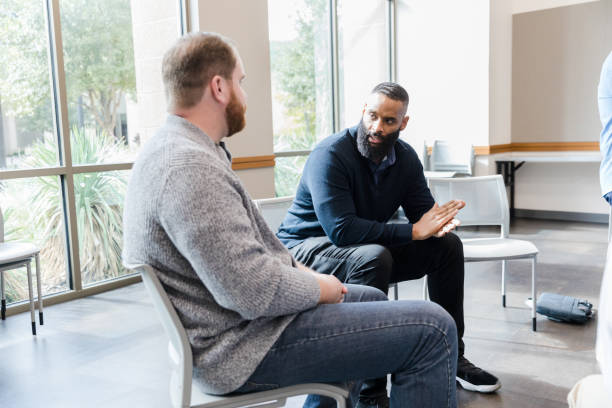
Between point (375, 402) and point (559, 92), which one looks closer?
point (375, 402)

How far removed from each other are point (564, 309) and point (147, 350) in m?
2.16

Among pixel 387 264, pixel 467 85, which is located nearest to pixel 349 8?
pixel 467 85

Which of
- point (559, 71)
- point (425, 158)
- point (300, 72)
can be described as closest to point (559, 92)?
point (559, 71)

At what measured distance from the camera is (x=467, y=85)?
609cm

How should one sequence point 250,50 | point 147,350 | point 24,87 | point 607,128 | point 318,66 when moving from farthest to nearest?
point 318,66, point 250,50, point 24,87, point 147,350, point 607,128

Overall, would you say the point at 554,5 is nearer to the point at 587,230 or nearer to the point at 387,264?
the point at 587,230

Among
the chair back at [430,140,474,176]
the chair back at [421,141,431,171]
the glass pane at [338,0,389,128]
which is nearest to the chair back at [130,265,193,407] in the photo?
the chair back at [430,140,474,176]

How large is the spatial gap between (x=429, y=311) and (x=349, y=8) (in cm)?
581

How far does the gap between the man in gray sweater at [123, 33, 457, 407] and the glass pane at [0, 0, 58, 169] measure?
2676 mm

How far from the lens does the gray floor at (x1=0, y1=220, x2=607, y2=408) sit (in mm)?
2121

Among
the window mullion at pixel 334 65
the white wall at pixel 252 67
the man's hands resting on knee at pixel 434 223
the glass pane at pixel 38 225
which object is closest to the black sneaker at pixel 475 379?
the man's hands resting on knee at pixel 434 223

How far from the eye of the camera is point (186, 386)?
1059 millimetres

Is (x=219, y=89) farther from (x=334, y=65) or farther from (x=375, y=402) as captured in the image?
(x=334, y=65)

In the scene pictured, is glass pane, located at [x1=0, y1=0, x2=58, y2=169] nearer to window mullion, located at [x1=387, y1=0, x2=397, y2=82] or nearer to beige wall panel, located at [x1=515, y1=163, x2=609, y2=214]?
window mullion, located at [x1=387, y1=0, x2=397, y2=82]
